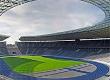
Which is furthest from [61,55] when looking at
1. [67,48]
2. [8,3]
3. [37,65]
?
[8,3]

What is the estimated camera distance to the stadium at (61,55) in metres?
40.8

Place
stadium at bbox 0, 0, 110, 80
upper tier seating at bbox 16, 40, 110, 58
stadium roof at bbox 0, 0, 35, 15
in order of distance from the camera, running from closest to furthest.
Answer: stadium at bbox 0, 0, 110, 80
stadium roof at bbox 0, 0, 35, 15
upper tier seating at bbox 16, 40, 110, 58

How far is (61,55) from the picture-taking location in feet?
267

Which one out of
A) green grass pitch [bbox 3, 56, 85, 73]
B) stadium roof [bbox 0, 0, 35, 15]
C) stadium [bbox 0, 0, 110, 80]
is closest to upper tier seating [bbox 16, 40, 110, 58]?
stadium [bbox 0, 0, 110, 80]

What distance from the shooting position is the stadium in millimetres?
40750

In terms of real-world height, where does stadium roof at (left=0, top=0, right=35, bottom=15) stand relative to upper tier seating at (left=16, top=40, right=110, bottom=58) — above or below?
above

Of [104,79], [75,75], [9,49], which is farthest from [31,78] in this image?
[9,49]

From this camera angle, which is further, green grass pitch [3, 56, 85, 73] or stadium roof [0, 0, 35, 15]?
stadium roof [0, 0, 35, 15]

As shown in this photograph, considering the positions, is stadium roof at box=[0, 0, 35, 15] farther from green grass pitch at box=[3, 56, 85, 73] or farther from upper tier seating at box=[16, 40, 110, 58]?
upper tier seating at box=[16, 40, 110, 58]

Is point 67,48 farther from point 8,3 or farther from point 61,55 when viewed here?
point 8,3

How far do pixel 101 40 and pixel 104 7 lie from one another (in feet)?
86.0

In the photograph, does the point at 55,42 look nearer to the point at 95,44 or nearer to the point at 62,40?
the point at 62,40

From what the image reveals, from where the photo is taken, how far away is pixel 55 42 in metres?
95.9

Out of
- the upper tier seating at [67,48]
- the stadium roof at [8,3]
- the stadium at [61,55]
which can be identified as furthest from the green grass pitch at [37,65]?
the upper tier seating at [67,48]
